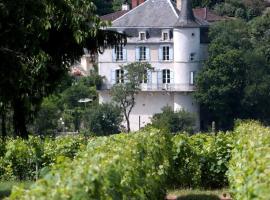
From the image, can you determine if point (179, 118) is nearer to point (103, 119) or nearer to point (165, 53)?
point (103, 119)

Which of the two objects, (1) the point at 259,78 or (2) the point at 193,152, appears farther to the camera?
(1) the point at 259,78

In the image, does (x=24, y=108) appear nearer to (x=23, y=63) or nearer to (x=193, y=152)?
(x=193, y=152)

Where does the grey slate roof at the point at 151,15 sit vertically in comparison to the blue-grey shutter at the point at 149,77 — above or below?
above

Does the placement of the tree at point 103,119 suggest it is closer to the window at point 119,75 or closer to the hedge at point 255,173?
the window at point 119,75

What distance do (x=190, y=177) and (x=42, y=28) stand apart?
4220mm

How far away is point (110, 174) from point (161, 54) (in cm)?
7520

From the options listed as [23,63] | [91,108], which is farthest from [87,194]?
[91,108]

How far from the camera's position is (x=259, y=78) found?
269 ft

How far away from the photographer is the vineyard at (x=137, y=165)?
7492mm

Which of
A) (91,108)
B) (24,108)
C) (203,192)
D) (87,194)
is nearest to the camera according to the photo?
(87,194)

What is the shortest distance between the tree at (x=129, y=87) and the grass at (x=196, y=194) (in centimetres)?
6074

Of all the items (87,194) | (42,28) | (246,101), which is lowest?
(246,101)

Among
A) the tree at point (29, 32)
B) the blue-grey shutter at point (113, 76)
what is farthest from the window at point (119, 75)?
the tree at point (29, 32)

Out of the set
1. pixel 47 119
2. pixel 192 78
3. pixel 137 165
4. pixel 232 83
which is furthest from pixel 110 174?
pixel 192 78
